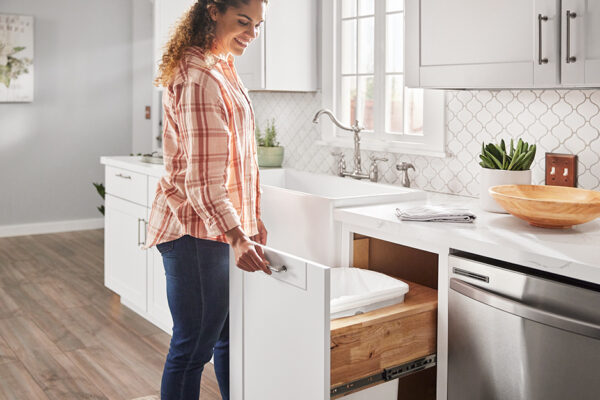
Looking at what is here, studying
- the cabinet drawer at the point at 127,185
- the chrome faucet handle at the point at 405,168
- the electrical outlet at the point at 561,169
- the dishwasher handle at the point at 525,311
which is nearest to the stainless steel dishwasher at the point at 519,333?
the dishwasher handle at the point at 525,311

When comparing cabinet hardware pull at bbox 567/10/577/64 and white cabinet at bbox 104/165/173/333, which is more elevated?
cabinet hardware pull at bbox 567/10/577/64

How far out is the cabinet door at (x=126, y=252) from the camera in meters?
3.56

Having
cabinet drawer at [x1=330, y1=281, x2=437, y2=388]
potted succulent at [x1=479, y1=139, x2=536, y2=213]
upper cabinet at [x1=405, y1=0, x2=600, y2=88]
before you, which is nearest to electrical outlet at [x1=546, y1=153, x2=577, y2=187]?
potted succulent at [x1=479, y1=139, x2=536, y2=213]

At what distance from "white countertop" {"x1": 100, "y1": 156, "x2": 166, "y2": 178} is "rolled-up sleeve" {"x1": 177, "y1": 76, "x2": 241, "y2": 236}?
1.55 metres

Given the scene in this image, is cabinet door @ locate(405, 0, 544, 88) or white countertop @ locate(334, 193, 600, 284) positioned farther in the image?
cabinet door @ locate(405, 0, 544, 88)

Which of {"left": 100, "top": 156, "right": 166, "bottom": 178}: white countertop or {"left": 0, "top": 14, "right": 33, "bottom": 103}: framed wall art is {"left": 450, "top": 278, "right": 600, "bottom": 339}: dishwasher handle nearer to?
{"left": 100, "top": 156, "right": 166, "bottom": 178}: white countertop

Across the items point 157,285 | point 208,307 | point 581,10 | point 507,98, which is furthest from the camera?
point 157,285

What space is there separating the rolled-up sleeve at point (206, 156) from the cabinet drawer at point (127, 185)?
1734mm

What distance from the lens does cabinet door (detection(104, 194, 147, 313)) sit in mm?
3564

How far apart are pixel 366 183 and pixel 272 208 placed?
1.64 feet

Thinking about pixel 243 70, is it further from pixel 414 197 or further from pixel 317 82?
pixel 414 197

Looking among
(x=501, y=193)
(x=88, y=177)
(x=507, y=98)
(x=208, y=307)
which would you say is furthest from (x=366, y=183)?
(x=88, y=177)

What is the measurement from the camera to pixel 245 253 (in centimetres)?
175

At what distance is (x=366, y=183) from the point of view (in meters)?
2.93
